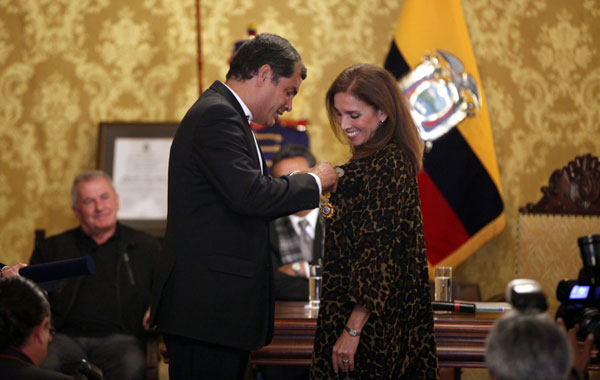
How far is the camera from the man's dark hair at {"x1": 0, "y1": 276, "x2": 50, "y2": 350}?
7.89 feet

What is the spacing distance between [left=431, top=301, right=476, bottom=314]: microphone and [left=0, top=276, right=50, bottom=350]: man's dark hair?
1.52m

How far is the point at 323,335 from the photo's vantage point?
245cm

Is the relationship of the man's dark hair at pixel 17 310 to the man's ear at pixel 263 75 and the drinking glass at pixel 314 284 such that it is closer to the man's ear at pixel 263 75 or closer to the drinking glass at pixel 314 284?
the man's ear at pixel 263 75

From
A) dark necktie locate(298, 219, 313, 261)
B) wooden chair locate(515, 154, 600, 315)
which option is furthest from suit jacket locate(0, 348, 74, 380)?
wooden chair locate(515, 154, 600, 315)

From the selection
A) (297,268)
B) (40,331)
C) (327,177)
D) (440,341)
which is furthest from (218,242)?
(297,268)

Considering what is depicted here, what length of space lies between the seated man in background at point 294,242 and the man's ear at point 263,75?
1.43 metres

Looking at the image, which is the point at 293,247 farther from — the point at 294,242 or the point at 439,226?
the point at 439,226

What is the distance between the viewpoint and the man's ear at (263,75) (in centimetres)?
262

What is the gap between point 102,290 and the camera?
429 cm

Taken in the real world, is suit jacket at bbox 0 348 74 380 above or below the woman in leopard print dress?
below

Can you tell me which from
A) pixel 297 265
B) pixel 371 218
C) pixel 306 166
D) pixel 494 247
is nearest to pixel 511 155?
pixel 494 247

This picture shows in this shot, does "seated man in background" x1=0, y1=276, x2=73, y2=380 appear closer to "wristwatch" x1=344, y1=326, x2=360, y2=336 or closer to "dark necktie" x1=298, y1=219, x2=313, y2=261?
"wristwatch" x1=344, y1=326, x2=360, y2=336

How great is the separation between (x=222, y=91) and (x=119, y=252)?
2.03 m

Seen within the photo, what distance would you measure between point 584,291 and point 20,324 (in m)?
1.74
